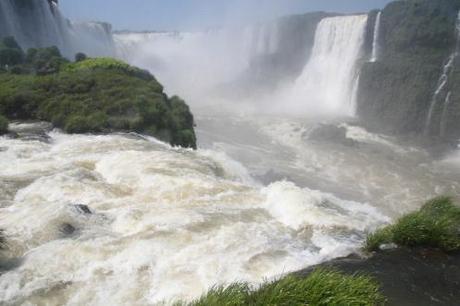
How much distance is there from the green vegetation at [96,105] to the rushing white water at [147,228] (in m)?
6.43

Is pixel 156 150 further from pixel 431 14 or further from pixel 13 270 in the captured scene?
pixel 431 14

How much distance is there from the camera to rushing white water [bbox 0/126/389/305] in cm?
803

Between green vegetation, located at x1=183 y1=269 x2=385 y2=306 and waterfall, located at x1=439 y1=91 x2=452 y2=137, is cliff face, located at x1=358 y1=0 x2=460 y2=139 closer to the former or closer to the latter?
waterfall, located at x1=439 y1=91 x2=452 y2=137

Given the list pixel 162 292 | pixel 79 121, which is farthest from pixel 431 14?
pixel 162 292

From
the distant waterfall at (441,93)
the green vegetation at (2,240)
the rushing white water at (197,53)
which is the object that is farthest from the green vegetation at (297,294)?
the rushing white water at (197,53)

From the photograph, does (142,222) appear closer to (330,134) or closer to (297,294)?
(297,294)

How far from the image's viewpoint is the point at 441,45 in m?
40.6

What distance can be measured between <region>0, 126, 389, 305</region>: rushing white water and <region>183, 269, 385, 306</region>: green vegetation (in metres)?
1.77

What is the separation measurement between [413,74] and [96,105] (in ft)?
91.4

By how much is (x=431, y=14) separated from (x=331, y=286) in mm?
42056

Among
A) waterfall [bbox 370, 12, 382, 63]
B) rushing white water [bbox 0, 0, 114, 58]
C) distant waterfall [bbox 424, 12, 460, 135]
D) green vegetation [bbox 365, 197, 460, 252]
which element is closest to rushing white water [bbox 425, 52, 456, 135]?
distant waterfall [bbox 424, 12, 460, 135]

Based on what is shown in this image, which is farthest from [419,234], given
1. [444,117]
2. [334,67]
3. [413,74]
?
[334,67]

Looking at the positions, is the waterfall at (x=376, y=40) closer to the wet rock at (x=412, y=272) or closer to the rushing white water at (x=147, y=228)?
the rushing white water at (x=147, y=228)

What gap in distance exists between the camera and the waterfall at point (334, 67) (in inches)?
1826
